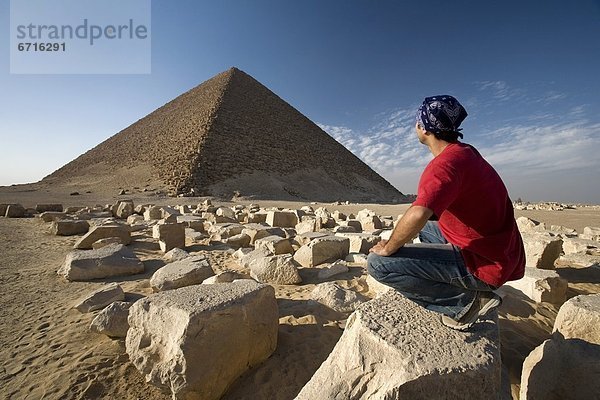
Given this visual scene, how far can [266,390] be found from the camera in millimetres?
1871

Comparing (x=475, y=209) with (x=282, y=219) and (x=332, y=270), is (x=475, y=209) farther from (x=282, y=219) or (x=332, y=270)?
(x=282, y=219)

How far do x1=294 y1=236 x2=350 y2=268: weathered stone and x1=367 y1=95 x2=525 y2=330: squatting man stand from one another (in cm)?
230

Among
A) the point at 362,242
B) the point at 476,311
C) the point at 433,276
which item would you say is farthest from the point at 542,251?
the point at 433,276

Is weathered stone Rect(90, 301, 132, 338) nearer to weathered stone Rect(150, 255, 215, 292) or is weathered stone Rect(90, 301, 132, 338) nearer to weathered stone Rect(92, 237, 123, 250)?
weathered stone Rect(150, 255, 215, 292)

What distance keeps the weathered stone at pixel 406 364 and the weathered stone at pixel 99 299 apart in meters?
2.38

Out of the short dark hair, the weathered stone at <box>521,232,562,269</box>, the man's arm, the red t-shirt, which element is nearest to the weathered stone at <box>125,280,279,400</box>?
the man's arm

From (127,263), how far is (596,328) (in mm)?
4547

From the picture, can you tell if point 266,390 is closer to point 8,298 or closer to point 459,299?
point 459,299

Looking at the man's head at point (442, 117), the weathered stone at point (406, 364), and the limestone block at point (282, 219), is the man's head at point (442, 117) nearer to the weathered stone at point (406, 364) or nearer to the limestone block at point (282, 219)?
the weathered stone at point (406, 364)

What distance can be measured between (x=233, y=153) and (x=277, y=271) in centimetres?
3226

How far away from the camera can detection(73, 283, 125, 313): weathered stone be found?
2.83 m

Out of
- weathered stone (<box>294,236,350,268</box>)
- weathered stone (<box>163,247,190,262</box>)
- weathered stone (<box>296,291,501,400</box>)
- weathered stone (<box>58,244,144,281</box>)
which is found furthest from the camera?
weathered stone (<box>163,247,190,262</box>)

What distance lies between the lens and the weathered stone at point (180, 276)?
3109 millimetres

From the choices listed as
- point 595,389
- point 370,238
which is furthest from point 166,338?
point 370,238
